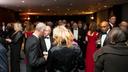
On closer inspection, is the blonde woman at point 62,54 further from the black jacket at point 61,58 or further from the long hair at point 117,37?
the long hair at point 117,37

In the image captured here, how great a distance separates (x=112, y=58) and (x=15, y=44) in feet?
17.5

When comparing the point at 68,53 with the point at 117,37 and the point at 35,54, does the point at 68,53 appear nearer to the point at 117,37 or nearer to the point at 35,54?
the point at 35,54

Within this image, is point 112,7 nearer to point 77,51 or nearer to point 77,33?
point 77,33

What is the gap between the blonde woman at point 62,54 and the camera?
448 cm

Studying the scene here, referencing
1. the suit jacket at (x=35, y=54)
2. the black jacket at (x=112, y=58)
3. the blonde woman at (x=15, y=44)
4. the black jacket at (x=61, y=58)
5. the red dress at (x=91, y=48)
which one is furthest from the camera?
the blonde woman at (x=15, y=44)

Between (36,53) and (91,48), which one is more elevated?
(36,53)

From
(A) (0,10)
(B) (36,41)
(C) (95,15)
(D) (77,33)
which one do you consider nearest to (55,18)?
(C) (95,15)

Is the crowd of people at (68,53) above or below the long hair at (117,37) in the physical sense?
below

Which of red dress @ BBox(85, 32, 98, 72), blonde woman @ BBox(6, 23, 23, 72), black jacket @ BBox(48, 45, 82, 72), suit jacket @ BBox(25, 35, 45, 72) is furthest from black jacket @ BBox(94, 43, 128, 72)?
blonde woman @ BBox(6, 23, 23, 72)

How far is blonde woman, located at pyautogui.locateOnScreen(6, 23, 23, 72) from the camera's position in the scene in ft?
27.3

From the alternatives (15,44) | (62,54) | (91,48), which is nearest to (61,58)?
(62,54)

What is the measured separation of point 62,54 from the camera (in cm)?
448

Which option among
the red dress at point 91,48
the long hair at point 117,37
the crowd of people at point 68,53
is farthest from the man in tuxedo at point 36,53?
the red dress at point 91,48

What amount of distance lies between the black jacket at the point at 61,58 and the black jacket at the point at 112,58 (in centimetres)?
94
